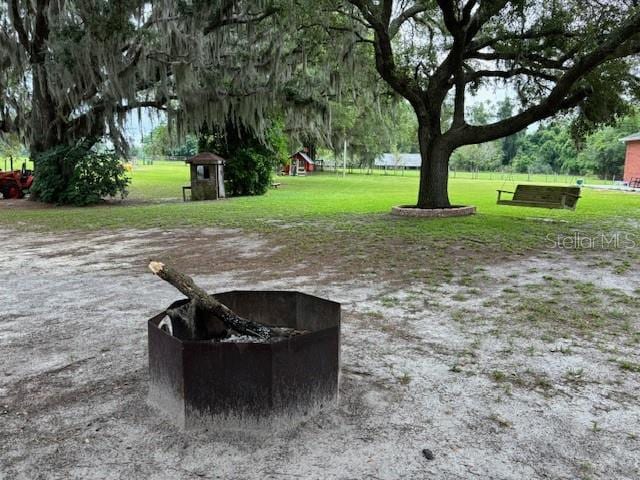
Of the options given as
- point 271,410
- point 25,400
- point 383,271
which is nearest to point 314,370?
point 271,410

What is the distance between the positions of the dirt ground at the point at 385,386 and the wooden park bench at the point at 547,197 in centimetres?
583

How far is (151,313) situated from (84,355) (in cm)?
103

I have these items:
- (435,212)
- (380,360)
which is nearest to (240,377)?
(380,360)

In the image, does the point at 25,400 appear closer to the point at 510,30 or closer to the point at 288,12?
the point at 288,12

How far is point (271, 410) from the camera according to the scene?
2535mm

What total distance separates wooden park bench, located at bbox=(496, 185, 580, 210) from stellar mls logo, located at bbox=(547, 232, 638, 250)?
176 centimetres

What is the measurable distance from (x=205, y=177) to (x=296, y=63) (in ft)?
17.4

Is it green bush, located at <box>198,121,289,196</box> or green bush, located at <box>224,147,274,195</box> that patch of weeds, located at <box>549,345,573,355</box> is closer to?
green bush, located at <box>198,121,289,196</box>

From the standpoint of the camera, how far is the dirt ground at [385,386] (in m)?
2.32

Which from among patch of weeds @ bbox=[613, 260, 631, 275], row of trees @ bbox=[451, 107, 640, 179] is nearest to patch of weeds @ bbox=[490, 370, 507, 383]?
patch of weeds @ bbox=[613, 260, 631, 275]

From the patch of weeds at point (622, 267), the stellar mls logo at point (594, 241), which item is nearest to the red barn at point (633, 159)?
the stellar mls logo at point (594, 241)

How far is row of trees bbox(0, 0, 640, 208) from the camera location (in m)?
10.7

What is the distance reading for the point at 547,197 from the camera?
11875 mm

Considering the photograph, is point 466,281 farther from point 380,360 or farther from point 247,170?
point 247,170
